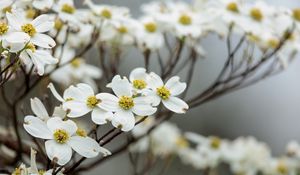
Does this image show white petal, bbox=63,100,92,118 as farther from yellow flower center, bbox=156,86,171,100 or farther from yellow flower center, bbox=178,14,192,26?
yellow flower center, bbox=178,14,192,26

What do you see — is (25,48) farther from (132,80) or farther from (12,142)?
(12,142)

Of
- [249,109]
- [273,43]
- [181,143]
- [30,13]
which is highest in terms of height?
[30,13]

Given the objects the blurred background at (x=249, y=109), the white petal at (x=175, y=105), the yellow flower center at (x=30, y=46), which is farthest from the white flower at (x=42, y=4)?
the blurred background at (x=249, y=109)

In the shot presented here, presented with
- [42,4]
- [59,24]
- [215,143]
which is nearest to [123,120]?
[42,4]

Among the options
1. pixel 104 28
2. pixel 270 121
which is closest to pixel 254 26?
pixel 104 28

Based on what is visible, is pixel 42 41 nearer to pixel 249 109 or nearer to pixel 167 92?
pixel 167 92
